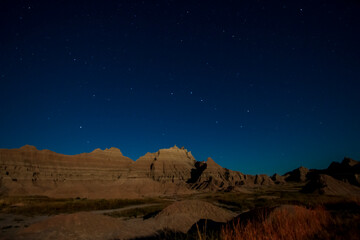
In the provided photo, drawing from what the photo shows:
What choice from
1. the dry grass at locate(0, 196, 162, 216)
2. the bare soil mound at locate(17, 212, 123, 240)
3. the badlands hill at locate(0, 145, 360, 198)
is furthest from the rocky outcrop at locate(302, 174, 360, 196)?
the bare soil mound at locate(17, 212, 123, 240)

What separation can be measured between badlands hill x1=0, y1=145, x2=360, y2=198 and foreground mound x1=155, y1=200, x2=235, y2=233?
4517cm

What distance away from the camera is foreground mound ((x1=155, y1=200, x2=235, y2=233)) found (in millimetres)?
18578

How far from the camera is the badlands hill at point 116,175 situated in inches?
2854

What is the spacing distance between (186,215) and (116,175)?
335 ft

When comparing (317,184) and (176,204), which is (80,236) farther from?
(317,184)

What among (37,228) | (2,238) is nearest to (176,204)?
(37,228)

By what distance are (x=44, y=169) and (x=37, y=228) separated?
89.9 m

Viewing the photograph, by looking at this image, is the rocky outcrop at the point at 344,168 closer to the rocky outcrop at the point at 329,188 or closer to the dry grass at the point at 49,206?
the rocky outcrop at the point at 329,188

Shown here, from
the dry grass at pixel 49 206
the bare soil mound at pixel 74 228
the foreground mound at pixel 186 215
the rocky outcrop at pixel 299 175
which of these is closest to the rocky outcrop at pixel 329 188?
the foreground mound at pixel 186 215

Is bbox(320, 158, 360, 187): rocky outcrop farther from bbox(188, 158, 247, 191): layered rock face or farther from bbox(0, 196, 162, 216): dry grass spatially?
bbox(0, 196, 162, 216): dry grass

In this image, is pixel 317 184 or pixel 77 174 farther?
pixel 77 174

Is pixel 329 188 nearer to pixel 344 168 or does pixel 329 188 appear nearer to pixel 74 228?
pixel 74 228

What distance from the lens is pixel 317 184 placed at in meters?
56.4

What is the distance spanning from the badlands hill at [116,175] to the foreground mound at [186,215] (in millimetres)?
45175
